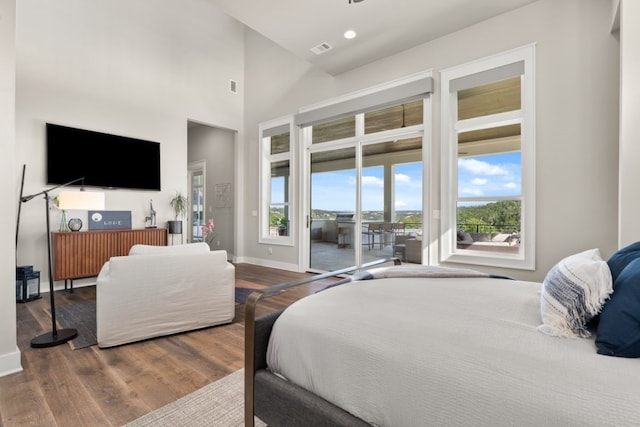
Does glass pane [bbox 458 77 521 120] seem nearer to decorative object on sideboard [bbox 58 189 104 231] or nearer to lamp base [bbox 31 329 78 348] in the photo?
decorative object on sideboard [bbox 58 189 104 231]

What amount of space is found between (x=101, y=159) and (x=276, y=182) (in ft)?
9.28

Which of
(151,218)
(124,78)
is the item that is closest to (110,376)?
(151,218)

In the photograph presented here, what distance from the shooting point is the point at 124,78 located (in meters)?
4.82

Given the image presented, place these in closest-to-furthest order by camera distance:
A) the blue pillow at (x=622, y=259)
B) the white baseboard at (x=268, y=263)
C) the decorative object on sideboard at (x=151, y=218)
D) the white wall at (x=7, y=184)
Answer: the blue pillow at (x=622, y=259) < the white wall at (x=7, y=184) < the decorative object on sideboard at (x=151, y=218) < the white baseboard at (x=268, y=263)

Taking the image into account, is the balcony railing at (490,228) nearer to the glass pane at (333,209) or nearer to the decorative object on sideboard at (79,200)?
the glass pane at (333,209)

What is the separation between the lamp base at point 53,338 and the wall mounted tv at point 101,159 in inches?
99.9

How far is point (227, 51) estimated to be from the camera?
621cm

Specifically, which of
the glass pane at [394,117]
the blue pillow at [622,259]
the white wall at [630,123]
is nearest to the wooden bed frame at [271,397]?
the blue pillow at [622,259]

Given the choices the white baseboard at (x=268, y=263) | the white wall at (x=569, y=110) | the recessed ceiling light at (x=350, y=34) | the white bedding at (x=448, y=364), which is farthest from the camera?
the white baseboard at (x=268, y=263)

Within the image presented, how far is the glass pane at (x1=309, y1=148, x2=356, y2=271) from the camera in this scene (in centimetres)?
489

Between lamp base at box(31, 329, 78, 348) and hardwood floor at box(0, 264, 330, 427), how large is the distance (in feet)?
0.16

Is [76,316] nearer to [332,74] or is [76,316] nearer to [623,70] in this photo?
[332,74]

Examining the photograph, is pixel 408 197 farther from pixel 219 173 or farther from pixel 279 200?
pixel 219 173

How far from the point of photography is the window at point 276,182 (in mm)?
5664
